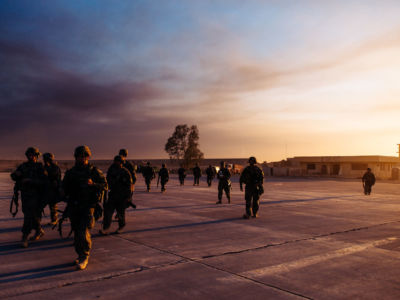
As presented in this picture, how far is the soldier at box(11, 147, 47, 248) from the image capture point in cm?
654

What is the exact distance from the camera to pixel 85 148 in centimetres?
555

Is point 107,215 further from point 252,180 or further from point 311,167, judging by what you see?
point 311,167

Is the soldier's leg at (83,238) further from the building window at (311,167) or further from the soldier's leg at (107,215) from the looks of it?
the building window at (311,167)

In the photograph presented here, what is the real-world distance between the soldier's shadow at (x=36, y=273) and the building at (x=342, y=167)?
51.1 m

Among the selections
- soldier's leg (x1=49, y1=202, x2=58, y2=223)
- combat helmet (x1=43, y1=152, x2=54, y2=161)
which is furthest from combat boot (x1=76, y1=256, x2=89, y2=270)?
combat helmet (x1=43, y1=152, x2=54, y2=161)

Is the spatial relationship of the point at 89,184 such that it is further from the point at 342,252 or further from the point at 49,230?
the point at 342,252

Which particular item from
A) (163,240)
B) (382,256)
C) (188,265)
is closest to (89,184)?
(188,265)

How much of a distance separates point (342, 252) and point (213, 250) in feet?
7.81

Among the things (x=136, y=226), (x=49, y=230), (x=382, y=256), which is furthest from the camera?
(x=136, y=226)

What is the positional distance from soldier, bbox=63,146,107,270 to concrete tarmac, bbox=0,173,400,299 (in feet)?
1.69

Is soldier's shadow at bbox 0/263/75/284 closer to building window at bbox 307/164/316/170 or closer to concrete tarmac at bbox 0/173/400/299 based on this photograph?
concrete tarmac at bbox 0/173/400/299

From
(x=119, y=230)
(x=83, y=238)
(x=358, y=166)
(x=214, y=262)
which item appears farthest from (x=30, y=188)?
(x=358, y=166)

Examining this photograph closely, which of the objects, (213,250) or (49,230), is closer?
(213,250)

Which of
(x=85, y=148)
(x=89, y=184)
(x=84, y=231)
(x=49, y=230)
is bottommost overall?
(x=49, y=230)
